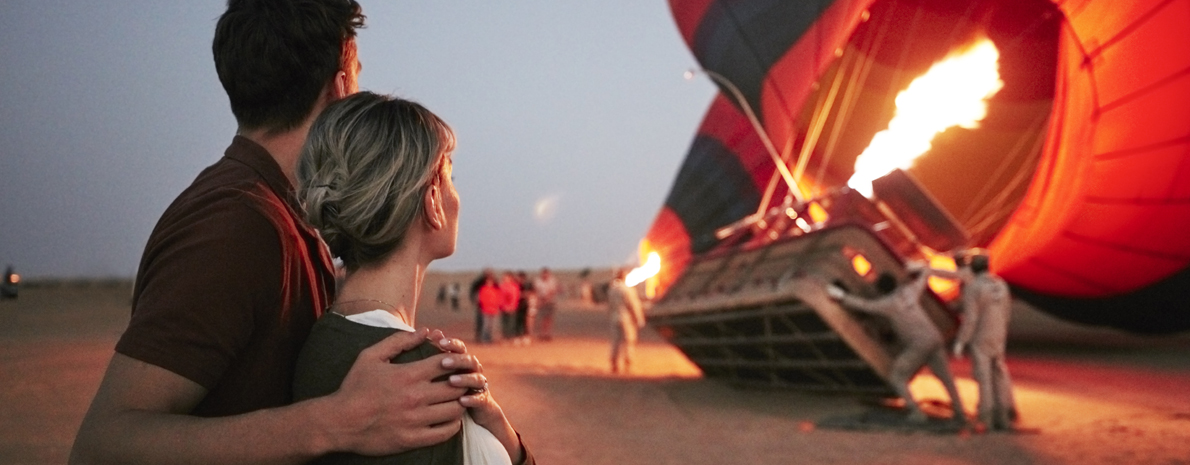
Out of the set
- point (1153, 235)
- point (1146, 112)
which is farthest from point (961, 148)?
point (1146, 112)

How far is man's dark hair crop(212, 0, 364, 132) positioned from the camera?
4.26 ft

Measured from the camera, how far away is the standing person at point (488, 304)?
522 inches

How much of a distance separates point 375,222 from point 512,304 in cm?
1276

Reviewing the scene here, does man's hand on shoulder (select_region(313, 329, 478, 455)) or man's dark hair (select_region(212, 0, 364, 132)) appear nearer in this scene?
man's hand on shoulder (select_region(313, 329, 478, 455))

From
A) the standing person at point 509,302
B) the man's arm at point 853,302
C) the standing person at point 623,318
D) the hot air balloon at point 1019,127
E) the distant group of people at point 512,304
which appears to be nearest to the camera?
the man's arm at point 853,302

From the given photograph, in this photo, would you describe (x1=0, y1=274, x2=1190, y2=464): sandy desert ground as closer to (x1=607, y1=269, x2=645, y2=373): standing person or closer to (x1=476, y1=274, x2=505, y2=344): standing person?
(x1=607, y1=269, x2=645, y2=373): standing person

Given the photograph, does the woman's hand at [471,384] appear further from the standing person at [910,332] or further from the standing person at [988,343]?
the standing person at [988,343]

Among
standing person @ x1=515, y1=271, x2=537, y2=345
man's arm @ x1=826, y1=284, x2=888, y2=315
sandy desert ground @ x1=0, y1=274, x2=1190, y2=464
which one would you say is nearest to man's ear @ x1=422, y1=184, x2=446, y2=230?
sandy desert ground @ x1=0, y1=274, x2=1190, y2=464

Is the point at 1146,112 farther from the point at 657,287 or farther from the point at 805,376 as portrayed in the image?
the point at 657,287

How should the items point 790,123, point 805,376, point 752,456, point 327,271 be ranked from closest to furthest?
point 327,271
point 752,456
point 805,376
point 790,123

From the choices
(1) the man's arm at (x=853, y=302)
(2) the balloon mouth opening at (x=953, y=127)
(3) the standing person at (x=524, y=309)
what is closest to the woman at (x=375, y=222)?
(1) the man's arm at (x=853, y=302)

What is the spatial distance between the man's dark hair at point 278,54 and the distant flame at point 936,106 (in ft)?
34.2

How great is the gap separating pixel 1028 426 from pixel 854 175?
633 cm

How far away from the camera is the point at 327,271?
1445 millimetres
